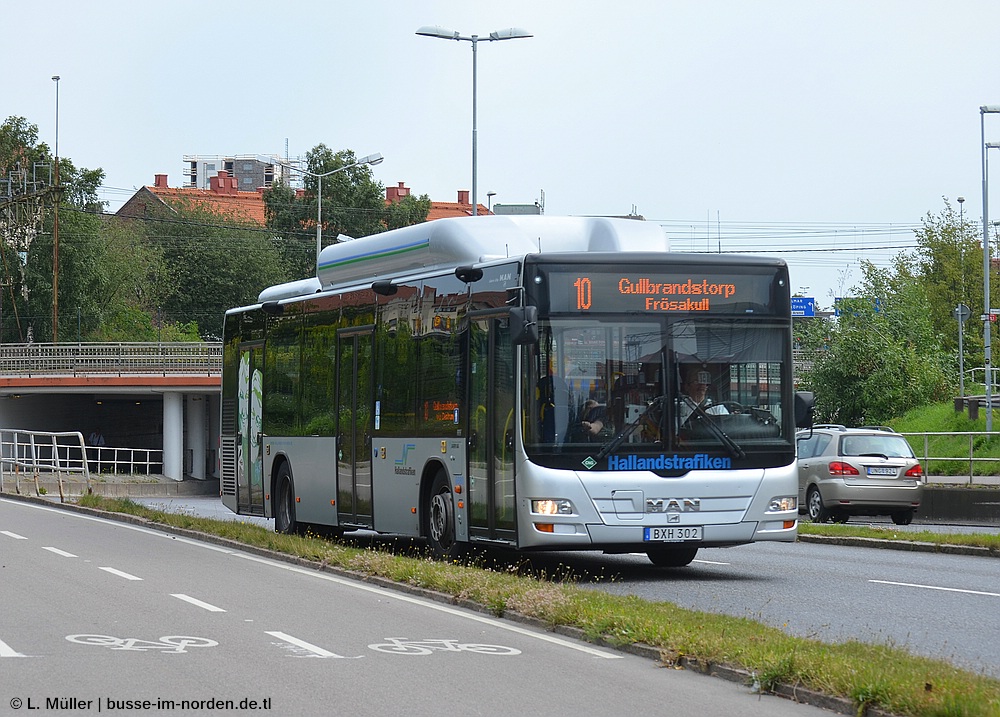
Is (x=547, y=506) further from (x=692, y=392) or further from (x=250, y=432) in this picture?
(x=250, y=432)

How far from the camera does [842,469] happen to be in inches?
1099

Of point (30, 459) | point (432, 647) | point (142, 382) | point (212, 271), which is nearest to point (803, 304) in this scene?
point (30, 459)

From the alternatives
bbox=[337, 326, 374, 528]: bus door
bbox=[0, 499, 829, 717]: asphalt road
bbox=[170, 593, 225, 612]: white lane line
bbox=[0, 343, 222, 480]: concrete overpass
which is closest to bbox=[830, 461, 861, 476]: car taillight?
bbox=[337, 326, 374, 528]: bus door

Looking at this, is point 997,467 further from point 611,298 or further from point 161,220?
point 161,220

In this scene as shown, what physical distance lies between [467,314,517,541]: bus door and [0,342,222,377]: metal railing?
49037mm

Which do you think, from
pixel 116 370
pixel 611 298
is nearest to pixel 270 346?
pixel 611 298

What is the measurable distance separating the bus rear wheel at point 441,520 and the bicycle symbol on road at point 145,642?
5.77 m

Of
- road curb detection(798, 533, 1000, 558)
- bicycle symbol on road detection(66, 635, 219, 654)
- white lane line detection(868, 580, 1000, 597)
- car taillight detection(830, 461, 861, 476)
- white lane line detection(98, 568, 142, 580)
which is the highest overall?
car taillight detection(830, 461, 861, 476)

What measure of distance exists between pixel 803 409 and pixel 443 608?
4717 millimetres

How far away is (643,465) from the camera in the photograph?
15.4 metres

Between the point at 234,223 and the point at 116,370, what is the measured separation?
44646 millimetres

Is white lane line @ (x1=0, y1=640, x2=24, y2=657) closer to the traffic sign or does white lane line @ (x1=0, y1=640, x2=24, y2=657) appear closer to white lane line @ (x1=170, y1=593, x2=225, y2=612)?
white lane line @ (x1=170, y1=593, x2=225, y2=612)

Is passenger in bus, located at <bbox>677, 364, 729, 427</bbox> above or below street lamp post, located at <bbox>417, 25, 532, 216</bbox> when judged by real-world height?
below

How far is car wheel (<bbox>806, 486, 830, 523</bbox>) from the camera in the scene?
93.0ft
